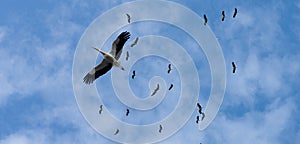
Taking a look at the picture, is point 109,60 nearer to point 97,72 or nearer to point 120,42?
point 97,72

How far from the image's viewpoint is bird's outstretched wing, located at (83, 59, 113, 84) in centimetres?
5812

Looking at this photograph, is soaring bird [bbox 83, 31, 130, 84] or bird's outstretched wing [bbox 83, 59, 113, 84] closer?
soaring bird [bbox 83, 31, 130, 84]

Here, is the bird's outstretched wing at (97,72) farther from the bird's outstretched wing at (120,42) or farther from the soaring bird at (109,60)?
the bird's outstretched wing at (120,42)

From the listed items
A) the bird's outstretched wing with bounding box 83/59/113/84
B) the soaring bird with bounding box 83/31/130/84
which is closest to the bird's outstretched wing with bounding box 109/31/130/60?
the soaring bird with bounding box 83/31/130/84

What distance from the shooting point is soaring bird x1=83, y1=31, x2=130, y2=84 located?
183ft

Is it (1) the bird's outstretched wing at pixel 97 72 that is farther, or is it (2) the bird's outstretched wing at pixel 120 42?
(1) the bird's outstretched wing at pixel 97 72

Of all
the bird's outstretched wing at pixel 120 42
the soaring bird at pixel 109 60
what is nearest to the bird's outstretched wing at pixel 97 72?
the soaring bird at pixel 109 60

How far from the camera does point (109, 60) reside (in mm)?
57219

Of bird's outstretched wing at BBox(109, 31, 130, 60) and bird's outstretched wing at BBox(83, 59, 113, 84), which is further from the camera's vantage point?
bird's outstretched wing at BBox(83, 59, 113, 84)

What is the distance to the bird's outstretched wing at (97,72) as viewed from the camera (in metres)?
58.1

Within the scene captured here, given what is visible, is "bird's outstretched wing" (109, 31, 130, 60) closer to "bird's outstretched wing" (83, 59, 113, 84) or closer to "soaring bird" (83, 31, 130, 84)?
"soaring bird" (83, 31, 130, 84)

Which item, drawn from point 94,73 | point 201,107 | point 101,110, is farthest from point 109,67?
point 201,107

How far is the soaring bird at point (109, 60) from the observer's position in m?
55.7

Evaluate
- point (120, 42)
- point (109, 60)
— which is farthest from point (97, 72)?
point (120, 42)
